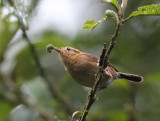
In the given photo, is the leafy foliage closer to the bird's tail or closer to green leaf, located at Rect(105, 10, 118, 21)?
green leaf, located at Rect(105, 10, 118, 21)

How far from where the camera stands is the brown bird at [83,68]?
354cm

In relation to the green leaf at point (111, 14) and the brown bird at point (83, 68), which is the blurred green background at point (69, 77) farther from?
the green leaf at point (111, 14)

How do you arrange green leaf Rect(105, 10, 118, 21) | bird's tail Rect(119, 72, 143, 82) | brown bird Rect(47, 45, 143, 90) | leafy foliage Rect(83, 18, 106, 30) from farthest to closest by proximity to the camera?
bird's tail Rect(119, 72, 143, 82) < brown bird Rect(47, 45, 143, 90) < leafy foliage Rect(83, 18, 106, 30) < green leaf Rect(105, 10, 118, 21)

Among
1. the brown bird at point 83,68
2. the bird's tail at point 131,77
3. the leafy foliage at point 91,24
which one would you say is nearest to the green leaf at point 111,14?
the leafy foliage at point 91,24

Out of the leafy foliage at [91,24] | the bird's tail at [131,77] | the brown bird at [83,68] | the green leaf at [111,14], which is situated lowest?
the bird's tail at [131,77]

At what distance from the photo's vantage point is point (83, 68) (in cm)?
366

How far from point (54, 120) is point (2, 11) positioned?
142 centimetres

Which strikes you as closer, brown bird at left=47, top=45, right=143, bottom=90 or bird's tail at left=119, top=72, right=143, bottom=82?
brown bird at left=47, top=45, right=143, bottom=90

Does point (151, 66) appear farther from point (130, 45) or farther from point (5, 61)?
point (5, 61)

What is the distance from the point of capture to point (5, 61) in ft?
15.1

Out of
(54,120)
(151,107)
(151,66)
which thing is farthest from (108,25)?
(54,120)

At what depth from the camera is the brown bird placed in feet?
11.6

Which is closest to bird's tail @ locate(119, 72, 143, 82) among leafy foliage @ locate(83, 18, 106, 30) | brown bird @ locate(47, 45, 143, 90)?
brown bird @ locate(47, 45, 143, 90)

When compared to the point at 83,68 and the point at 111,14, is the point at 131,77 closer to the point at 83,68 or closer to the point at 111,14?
the point at 83,68
